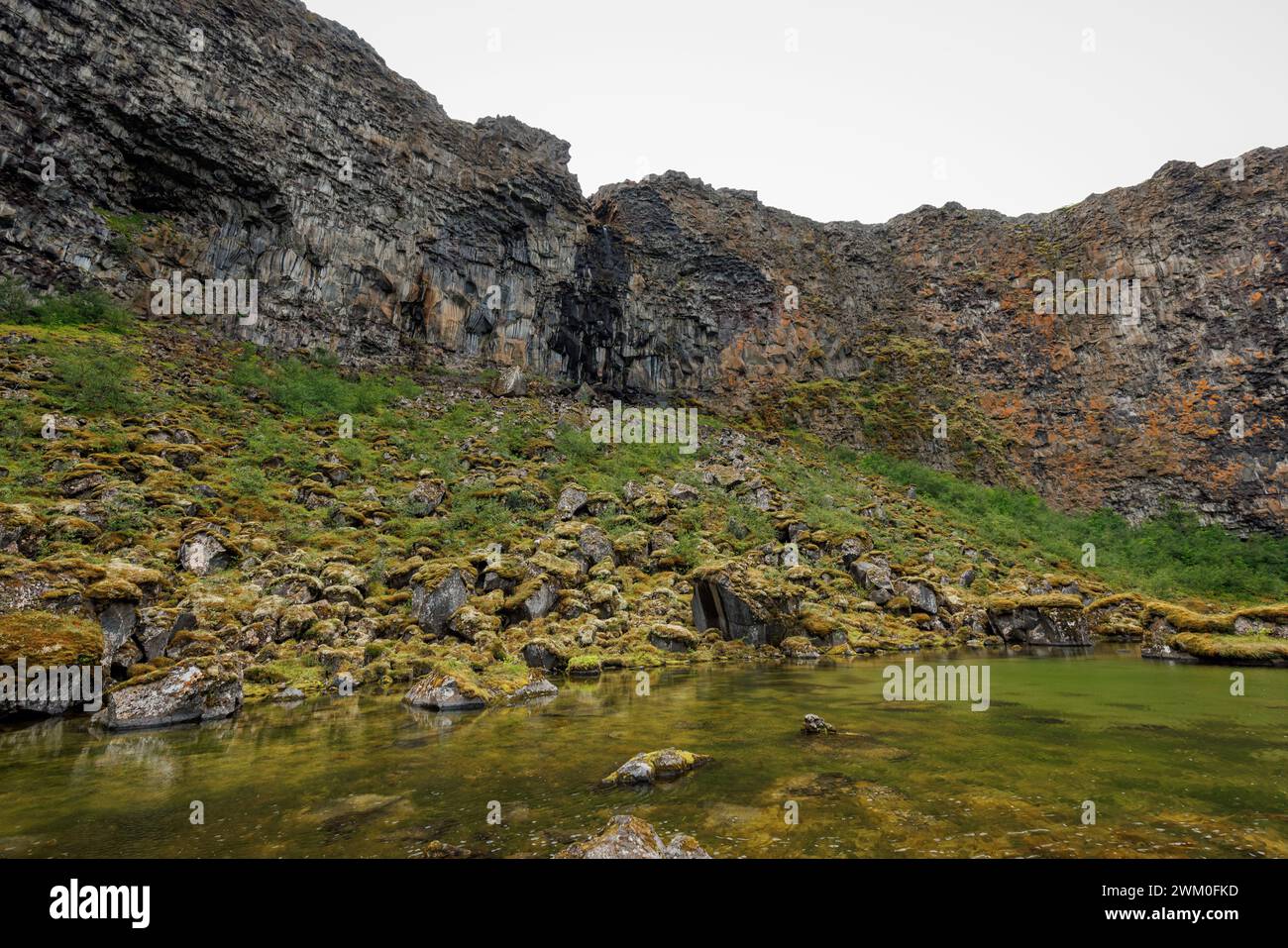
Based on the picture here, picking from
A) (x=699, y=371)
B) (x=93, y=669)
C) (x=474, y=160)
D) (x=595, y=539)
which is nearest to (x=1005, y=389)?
(x=699, y=371)

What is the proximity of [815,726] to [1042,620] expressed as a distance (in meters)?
18.8

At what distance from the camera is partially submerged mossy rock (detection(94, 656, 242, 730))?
32.3 ft

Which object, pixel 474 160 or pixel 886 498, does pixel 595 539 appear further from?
pixel 474 160

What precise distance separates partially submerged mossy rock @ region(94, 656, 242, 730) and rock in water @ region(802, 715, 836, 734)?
35.7 feet

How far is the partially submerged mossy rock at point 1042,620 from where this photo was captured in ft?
71.4

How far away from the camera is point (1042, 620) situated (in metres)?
22.2

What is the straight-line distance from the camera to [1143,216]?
158 feet

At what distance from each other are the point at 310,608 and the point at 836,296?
179 ft

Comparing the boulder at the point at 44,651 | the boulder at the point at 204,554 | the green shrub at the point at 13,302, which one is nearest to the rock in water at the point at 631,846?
the boulder at the point at 44,651

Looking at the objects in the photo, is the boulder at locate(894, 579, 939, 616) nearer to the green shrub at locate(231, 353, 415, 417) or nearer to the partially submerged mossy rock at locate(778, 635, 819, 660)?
the partially submerged mossy rock at locate(778, 635, 819, 660)

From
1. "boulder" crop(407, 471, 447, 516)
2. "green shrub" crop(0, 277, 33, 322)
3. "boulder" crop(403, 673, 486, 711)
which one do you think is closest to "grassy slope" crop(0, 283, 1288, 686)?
"green shrub" crop(0, 277, 33, 322)

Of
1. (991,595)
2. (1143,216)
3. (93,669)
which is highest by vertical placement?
(1143,216)
